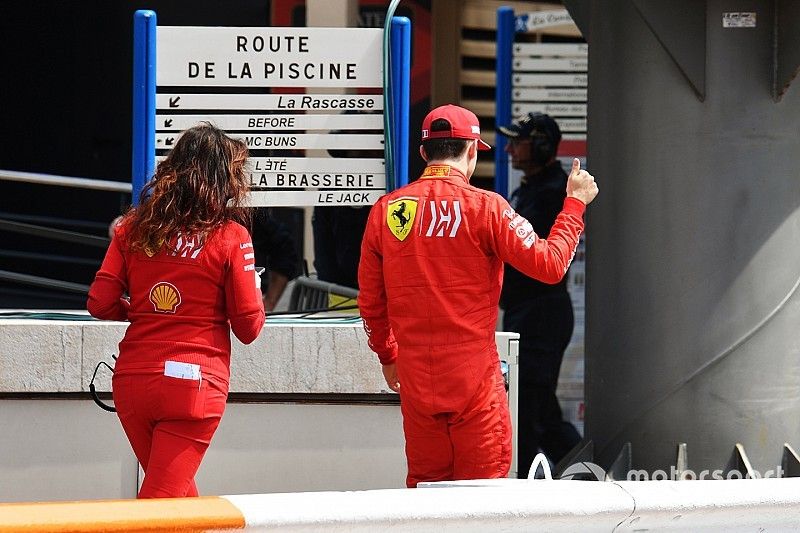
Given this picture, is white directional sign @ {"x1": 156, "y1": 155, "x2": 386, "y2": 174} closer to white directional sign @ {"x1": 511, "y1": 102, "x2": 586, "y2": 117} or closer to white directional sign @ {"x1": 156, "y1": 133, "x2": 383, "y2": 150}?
white directional sign @ {"x1": 156, "y1": 133, "x2": 383, "y2": 150}

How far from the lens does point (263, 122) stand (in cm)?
556

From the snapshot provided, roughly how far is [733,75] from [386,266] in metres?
1.59

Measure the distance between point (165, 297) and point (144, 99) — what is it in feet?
5.05

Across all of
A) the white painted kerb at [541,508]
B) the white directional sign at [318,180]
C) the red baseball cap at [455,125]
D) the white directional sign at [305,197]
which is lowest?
the white painted kerb at [541,508]

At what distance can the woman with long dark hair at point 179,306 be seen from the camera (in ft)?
13.6

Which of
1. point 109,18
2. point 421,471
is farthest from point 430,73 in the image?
point 421,471

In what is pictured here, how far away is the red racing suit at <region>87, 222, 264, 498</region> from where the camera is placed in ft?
13.6

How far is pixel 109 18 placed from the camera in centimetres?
1006

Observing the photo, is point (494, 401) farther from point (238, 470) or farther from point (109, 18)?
point (109, 18)

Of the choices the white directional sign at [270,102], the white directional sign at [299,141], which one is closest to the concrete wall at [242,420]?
the white directional sign at [299,141]

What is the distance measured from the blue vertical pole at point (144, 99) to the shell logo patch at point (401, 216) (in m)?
1.46

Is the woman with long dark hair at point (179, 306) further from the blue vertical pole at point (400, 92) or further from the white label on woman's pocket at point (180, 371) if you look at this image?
the blue vertical pole at point (400, 92)
